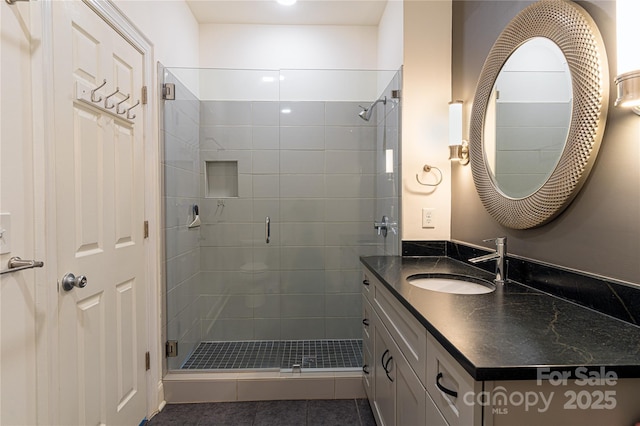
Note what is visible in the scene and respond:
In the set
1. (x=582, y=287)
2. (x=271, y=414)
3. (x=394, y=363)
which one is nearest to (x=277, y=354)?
(x=271, y=414)

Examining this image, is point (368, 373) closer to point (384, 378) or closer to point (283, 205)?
point (384, 378)

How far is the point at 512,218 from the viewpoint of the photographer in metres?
1.34

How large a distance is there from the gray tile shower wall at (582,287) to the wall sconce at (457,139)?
1.82ft

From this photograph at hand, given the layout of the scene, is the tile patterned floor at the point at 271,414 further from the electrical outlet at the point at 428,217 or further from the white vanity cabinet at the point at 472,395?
the electrical outlet at the point at 428,217

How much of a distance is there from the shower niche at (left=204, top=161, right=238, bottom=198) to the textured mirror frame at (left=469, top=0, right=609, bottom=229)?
6.39 ft

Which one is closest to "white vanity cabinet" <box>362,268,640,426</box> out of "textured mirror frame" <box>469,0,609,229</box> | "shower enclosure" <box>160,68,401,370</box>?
"textured mirror frame" <box>469,0,609,229</box>

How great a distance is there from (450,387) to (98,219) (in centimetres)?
149

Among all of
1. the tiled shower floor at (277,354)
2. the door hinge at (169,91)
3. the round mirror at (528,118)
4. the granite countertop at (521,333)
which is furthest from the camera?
the tiled shower floor at (277,354)

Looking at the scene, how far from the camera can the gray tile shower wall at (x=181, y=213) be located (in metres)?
2.03

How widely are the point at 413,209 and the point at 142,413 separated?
1964 mm

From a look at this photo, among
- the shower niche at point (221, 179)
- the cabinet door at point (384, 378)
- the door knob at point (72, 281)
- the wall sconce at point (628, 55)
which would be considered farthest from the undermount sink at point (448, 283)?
the shower niche at point (221, 179)

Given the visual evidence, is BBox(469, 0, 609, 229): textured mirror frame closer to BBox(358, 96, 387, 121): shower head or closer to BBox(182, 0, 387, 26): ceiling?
BBox(358, 96, 387, 121): shower head

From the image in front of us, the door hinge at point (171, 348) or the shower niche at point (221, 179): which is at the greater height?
the shower niche at point (221, 179)

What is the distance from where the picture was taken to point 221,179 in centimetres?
259
